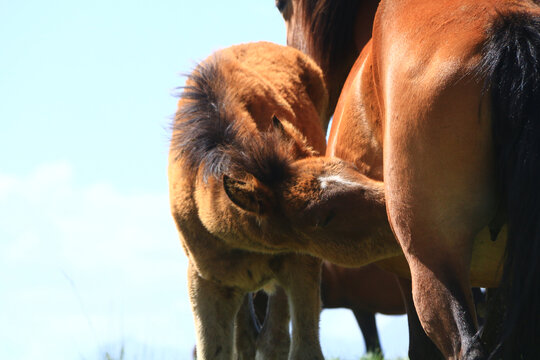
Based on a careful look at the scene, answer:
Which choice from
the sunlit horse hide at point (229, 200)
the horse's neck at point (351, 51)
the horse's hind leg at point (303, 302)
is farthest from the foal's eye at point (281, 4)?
the horse's hind leg at point (303, 302)

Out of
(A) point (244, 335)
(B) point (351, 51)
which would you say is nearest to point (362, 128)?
(B) point (351, 51)

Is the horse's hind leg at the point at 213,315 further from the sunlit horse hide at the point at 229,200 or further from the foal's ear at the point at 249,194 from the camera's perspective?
the foal's ear at the point at 249,194

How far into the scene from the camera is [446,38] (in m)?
2.89

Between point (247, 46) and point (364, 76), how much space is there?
5.50ft

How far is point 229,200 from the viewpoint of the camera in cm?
411

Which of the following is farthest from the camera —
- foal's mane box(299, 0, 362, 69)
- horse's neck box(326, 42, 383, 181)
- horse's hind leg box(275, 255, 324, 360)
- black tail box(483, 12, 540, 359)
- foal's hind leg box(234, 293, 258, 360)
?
foal's mane box(299, 0, 362, 69)

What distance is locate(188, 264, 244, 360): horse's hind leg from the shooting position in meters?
4.48

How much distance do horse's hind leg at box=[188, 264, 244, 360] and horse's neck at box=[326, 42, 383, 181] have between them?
1.12m

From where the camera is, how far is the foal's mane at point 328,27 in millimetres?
5426

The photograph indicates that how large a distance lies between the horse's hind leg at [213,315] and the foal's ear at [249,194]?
83 cm

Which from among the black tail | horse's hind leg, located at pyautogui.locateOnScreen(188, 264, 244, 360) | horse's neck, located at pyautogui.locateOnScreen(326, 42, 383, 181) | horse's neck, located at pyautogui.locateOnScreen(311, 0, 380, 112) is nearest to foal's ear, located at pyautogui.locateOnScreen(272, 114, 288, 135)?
horse's neck, located at pyautogui.locateOnScreen(326, 42, 383, 181)

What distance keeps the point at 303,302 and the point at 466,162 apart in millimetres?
1893

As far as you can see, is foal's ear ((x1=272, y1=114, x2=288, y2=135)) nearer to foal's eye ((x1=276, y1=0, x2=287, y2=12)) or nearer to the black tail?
the black tail

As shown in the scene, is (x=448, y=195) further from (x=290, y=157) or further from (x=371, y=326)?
(x=371, y=326)
